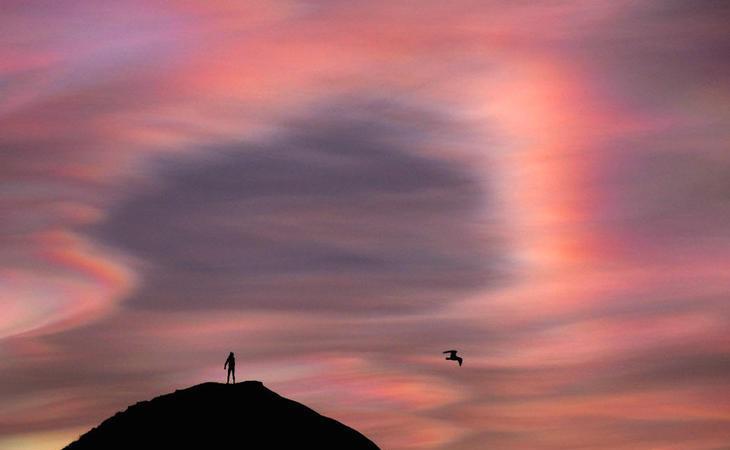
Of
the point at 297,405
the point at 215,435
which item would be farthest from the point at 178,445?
the point at 297,405

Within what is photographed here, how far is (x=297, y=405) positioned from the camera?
102938mm

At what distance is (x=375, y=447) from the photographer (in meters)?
104

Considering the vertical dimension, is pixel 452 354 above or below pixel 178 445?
above

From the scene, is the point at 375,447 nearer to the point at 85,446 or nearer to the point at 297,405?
the point at 297,405

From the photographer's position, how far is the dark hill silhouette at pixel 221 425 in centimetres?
9731

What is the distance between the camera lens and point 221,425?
9806 cm

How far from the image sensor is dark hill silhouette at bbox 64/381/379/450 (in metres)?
97.3

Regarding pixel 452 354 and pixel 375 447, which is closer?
pixel 452 354

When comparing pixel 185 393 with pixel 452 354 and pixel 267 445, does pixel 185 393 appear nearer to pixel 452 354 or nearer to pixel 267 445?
pixel 267 445

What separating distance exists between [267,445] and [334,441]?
6383 mm

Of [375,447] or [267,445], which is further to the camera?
[375,447]

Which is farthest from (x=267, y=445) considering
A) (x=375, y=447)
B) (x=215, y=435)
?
(x=375, y=447)

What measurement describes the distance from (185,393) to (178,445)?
6.06m

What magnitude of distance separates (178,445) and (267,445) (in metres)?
6.84
